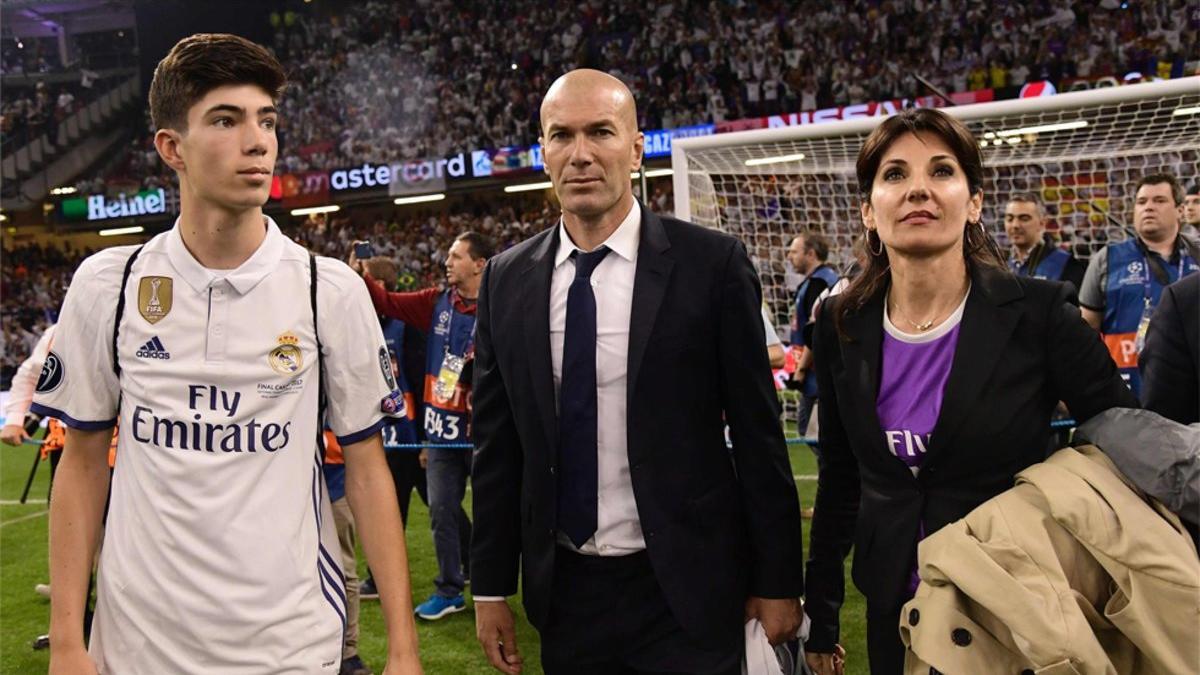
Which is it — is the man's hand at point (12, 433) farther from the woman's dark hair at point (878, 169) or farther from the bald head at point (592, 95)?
the woman's dark hair at point (878, 169)

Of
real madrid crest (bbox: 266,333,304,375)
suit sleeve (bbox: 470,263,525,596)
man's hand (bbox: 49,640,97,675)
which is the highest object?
real madrid crest (bbox: 266,333,304,375)

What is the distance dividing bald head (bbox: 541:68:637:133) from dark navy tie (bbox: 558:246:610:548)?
37 centimetres

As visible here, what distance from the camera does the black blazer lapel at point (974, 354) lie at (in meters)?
2.03

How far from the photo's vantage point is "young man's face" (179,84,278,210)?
185cm

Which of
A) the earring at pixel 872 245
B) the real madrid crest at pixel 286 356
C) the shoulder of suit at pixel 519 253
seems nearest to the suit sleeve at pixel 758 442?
the earring at pixel 872 245

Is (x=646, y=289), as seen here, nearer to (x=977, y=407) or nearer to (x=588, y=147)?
(x=588, y=147)

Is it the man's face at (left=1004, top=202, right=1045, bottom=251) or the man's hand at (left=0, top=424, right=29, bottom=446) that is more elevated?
the man's face at (left=1004, top=202, right=1045, bottom=251)

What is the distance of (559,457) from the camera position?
7.29 ft

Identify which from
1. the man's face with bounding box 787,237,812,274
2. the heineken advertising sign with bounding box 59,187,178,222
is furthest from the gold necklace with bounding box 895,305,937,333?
the heineken advertising sign with bounding box 59,187,178,222

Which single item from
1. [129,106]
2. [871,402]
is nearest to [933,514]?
[871,402]

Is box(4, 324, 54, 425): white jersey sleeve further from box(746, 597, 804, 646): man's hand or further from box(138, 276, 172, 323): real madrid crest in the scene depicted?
box(746, 597, 804, 646): man's hand

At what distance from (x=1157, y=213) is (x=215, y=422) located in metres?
5.30

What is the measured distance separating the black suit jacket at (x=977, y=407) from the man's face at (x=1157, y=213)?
400 cm

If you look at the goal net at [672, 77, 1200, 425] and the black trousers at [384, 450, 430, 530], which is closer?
the black trousers at [384, 450, 430, 530]
